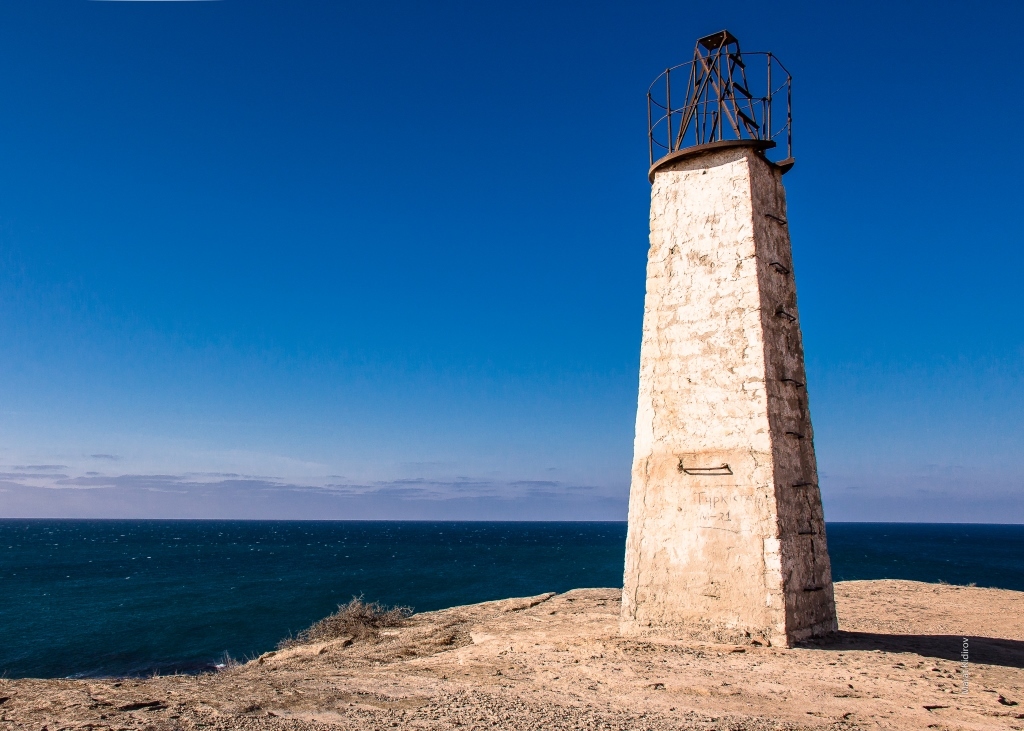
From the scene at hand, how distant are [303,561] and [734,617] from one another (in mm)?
56020

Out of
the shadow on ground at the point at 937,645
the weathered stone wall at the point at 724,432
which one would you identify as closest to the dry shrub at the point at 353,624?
the weathered stone wall at the point at 724,432

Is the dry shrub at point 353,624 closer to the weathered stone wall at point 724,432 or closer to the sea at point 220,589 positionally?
the sea at point 220,589

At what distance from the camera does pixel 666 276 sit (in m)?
9.93

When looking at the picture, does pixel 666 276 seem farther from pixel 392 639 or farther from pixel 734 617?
pixel 392 639

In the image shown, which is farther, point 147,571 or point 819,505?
point 147,571

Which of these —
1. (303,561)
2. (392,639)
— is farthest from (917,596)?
(303,561)

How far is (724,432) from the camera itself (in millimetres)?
9008

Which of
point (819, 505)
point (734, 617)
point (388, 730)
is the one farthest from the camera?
point (819, 505)

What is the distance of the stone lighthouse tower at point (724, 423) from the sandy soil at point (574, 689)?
56cm

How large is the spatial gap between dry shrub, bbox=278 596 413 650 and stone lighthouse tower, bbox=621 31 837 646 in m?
4.67

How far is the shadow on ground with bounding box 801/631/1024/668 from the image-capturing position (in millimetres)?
8398

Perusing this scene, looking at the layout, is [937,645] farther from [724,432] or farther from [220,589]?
[220,589]

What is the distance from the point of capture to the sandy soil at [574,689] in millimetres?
5746

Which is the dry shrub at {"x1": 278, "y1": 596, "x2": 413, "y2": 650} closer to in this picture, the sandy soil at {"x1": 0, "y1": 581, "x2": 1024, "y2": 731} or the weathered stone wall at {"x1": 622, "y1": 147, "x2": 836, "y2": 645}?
the sandy soil at {"x1": 0, "y1": 581, "x2": 1024, "y2": 731}
